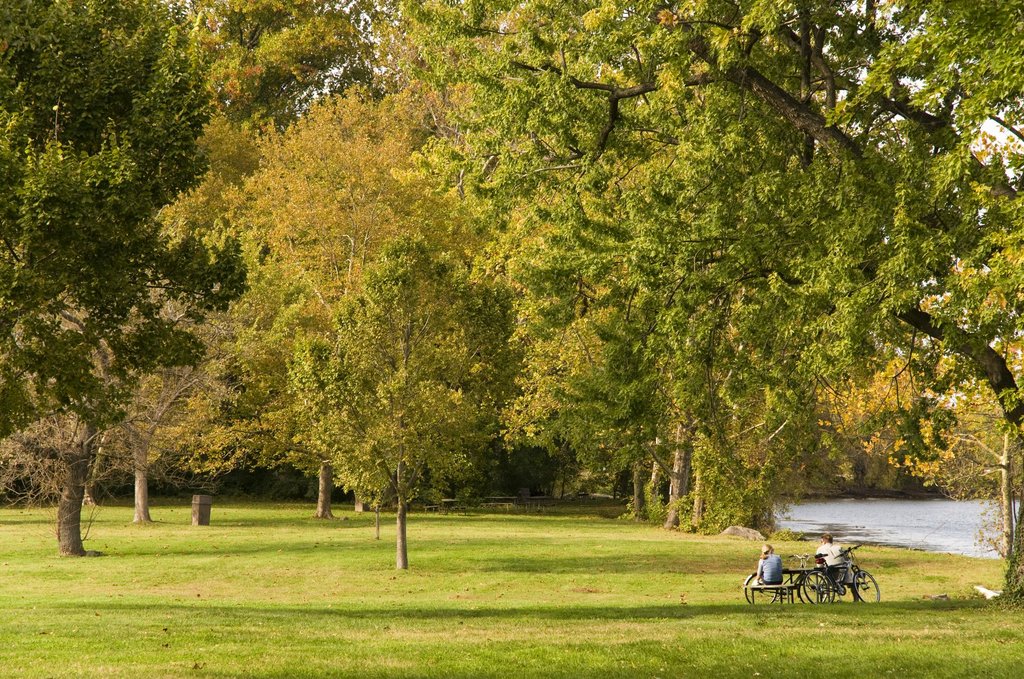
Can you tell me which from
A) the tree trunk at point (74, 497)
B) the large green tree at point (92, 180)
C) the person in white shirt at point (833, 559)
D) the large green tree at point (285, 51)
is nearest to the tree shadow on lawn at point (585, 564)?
the person in white shirt at point (833, 559)

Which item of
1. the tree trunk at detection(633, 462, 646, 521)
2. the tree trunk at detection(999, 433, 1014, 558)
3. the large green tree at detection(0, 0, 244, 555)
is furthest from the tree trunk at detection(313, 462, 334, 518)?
the large green tree at detection(0, 0, 244, 555)

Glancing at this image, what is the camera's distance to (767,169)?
1622 cm

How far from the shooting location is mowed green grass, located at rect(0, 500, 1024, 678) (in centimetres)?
1173

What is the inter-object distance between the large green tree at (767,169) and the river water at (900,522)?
871 inches

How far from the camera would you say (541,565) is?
91.6ft

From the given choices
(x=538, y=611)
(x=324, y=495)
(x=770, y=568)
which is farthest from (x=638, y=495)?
(x=538, y=611)

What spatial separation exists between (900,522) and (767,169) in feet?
156

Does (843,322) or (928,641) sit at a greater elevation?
(843,322)

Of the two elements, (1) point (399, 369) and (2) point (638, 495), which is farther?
(2) point (638, 495)

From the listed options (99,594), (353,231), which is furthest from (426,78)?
(353,231)

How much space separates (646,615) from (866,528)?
39253 millimetres

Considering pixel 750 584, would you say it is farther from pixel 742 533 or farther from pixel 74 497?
pixel 74 497

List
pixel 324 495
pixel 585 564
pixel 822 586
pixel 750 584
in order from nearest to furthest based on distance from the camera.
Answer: pixel 750 584 → pixel 822 586 → pixel 585 564 → pixel 324 495

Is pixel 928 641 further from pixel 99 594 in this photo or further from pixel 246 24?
pixel 246 24
